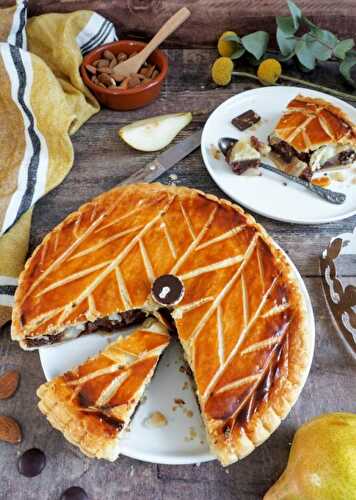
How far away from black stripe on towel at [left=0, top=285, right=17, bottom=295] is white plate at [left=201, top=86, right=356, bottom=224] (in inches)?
34.6

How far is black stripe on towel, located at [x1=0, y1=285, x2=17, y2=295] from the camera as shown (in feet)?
6.14

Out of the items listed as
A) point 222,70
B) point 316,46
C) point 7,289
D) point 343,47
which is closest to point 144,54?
point 222,70

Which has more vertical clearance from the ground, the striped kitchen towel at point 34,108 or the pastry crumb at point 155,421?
the striped kitchen towel at point 34,108

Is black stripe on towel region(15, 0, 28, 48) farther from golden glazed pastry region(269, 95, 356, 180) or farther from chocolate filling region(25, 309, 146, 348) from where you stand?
chocolate filling region(25, 309, 146, 348)

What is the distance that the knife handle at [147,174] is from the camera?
2160 mm

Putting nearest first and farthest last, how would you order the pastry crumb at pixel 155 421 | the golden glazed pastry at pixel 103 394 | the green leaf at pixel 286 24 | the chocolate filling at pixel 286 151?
the golden glazed pastry at pixel 103 394, the pastry crumb at pixel 155 421, the chocolate filling at pixel 286 151, the green leaf at pixel 286 24

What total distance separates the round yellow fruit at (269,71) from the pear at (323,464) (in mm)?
1638

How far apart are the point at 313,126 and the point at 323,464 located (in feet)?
4.63

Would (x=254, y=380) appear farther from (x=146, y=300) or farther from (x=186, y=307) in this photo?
(x=146, y=300)

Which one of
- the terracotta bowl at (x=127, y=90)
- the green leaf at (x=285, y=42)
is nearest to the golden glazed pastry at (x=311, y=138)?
the green leaf at (x=285, y=42)

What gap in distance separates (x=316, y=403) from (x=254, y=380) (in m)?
0.31

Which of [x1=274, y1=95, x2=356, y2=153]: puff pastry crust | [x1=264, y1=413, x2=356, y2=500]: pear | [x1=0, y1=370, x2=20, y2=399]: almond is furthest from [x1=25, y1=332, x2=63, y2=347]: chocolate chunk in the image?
[x1=274, y1=95, x2=356, y2=153]: puff pastry crust

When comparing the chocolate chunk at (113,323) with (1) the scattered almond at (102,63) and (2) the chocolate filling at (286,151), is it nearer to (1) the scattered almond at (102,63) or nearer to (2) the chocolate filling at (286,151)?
(2) the chocolate filling at (286,151)

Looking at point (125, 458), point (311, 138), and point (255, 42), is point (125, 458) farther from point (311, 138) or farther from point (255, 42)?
point (255, 42)
